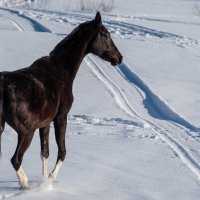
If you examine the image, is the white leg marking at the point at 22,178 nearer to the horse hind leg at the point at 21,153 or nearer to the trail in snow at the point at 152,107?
the horse hind leg at the point at 21,153

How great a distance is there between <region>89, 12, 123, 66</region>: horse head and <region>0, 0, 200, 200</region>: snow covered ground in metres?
1.13

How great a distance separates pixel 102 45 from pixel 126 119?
8.74 ft

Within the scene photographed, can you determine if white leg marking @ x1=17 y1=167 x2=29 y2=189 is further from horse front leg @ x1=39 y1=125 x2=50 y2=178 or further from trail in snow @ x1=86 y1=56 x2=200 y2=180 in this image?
trail in snow @ x1=86 y1=56 x2=200 y2=180

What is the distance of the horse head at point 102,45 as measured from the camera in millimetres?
6105

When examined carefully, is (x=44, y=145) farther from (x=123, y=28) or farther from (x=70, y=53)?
(x=123, y=28)

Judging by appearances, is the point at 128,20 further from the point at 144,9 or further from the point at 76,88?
the point at 76,88

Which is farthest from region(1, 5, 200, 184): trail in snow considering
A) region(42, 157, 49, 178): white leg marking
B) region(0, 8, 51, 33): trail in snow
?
region(0, 8, 51, 33): trail in snow

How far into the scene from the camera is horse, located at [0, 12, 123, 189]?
16.8ft

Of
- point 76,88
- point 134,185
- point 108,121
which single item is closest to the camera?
point 134,185

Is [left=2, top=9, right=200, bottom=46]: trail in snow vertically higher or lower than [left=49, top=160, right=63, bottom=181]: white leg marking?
lower

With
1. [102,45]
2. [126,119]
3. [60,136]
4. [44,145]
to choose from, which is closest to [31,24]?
[126,119]

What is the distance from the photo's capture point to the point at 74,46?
6066 mm

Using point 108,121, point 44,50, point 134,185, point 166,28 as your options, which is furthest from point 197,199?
point 166,28

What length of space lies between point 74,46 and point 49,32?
9774 mm
